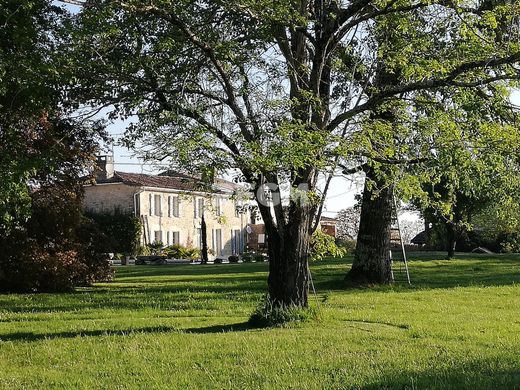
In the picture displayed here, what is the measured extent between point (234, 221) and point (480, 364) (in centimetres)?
5081

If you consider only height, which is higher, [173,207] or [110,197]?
[110,197]

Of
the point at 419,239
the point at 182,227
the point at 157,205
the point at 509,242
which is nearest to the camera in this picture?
the point at 509,242

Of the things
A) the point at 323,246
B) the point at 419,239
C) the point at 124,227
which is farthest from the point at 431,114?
the point at 419,239

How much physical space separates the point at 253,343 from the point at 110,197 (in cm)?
4142

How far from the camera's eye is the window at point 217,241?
5550cm

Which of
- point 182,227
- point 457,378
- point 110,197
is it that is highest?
point 110,197

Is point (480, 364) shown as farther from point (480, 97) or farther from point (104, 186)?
point (104, 186)

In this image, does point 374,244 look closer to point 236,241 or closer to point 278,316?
point 278,316

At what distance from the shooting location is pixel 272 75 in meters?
12.2

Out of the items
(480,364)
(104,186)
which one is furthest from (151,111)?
(104,186)

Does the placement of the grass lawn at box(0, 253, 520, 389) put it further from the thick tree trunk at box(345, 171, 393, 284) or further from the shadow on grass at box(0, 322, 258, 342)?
the thick tree trunk at box(345, 171, 393, 284)

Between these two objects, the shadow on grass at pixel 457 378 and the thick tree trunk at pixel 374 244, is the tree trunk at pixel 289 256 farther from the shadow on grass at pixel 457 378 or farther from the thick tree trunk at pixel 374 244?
the thick tree trunk at pixel 374 244

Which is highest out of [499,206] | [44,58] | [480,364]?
[44,58]

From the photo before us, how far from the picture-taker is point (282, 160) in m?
9.66
